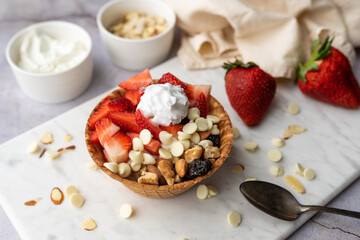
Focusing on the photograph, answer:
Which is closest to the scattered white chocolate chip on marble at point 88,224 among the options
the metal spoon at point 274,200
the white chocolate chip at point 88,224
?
the white chocolate chip at point 88,224

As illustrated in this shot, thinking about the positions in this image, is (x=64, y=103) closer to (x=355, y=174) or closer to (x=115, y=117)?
(x=115, y=117)

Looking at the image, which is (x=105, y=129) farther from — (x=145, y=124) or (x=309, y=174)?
(x=309, y=174)

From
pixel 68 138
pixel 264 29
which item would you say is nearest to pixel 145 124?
pixel 68 138

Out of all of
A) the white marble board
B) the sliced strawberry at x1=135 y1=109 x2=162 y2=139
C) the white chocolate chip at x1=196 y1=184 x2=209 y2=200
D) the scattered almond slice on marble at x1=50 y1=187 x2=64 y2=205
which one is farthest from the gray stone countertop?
the sliced strawberry at x1=135 y1=109 x2=162 y2=139

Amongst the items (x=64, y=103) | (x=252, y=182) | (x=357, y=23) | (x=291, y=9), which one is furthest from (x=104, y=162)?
(x=357, y=23)

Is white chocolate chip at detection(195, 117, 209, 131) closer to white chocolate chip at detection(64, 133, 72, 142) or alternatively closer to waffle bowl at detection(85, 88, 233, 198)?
waffle bowl at detection(85, 88, 233, 198)

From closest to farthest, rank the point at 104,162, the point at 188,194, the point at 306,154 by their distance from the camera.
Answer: the point at 104,162, the point at 188,194, the point at 306,154
